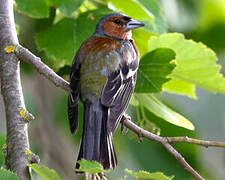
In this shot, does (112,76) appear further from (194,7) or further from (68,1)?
(194,7)

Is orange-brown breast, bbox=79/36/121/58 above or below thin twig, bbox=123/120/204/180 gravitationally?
above

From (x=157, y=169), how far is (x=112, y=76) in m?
1.26

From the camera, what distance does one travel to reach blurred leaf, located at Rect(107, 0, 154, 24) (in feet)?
12.2

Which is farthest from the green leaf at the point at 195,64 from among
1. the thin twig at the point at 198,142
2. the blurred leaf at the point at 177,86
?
the thin twig at the point at 198,142

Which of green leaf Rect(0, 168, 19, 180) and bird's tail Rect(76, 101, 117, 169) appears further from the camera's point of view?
bird's tail Rect(76, 101, 117, 169)

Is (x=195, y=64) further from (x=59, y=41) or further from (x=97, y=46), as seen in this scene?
(x=59, y=41)

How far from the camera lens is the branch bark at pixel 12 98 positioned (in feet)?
8.64

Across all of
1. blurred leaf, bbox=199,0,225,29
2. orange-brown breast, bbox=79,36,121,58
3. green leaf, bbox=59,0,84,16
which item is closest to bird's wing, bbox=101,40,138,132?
orange-brown breast, bbox=79,36,121,58

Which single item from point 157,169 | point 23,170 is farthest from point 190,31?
point 23,170

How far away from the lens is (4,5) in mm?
3336

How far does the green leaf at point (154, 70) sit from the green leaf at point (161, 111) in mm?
69

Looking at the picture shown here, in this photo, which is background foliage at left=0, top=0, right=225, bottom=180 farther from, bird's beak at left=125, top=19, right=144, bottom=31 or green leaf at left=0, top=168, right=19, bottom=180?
green leaf at left=0, top=168, right=19, bottom=180

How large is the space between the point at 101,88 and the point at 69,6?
1.91ft

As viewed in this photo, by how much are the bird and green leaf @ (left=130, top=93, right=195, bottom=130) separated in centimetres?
10
